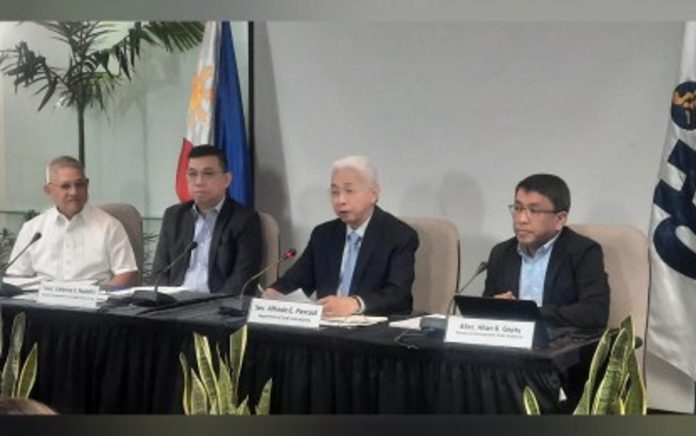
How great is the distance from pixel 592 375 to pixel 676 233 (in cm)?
76

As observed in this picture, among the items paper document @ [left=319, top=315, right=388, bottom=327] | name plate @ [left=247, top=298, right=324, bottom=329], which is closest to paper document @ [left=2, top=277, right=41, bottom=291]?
name plate @ [left=247, top=298, right=324, bottom=329]

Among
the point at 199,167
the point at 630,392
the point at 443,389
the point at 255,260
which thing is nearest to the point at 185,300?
the point at 255,260

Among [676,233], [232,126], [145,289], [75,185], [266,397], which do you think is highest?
[232,126]

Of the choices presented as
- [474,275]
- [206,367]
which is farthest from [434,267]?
[206,367]

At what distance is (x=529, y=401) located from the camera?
1.78 m

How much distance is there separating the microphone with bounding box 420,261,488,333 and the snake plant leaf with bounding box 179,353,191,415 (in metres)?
0.54

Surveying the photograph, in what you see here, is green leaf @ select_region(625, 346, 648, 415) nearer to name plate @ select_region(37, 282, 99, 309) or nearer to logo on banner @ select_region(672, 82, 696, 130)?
logo on banner @ select_region(672, 82, 696, 130)

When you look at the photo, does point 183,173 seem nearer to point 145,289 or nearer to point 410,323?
point 145,289

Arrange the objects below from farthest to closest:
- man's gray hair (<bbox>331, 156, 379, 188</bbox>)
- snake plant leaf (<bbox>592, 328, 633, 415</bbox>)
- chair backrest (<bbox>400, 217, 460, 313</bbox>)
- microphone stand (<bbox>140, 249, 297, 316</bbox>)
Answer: man's gray hair (<bbox>331, 156, 379, 188</bbox>), chair backrest (<bbox>400, 217, 460, 313</bbox>), microphone stand (<bbox>140, 249, 297, 316</bbox>), snake plant leaf (<bbox>592, 328, 633, 415</bbox>)

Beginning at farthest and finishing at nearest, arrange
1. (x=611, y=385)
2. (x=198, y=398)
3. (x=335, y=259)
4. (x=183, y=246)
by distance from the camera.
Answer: (x=335, y=259) < (x=183, y=246) < (x=198, y=398) < (x=611, y=385)

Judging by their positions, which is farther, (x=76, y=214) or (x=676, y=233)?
(x=676, y=233)

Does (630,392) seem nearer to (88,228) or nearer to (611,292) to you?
(611,292)

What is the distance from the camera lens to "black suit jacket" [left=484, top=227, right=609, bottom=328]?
1925 mm

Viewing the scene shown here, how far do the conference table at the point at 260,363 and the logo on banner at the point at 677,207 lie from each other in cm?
57
